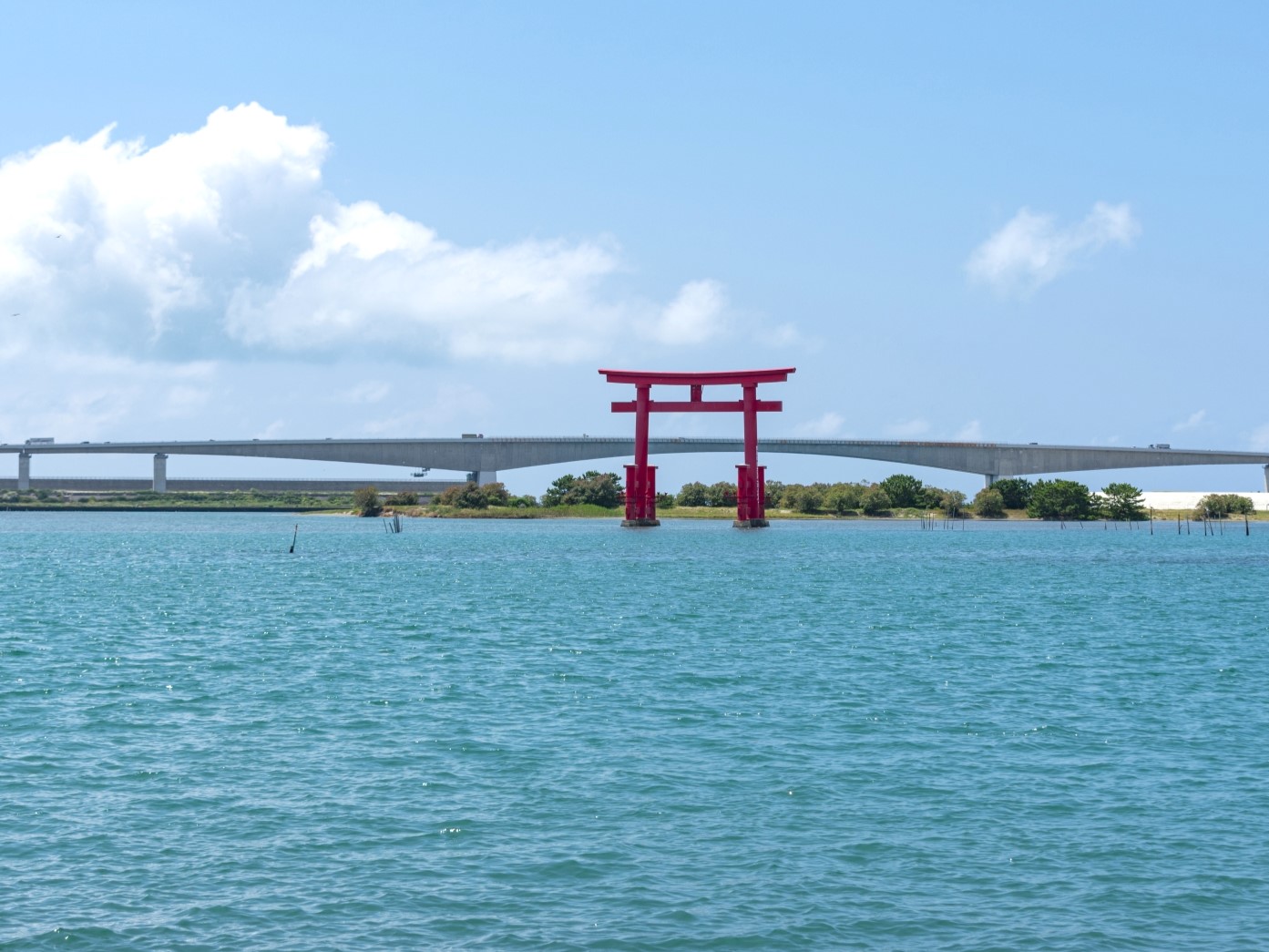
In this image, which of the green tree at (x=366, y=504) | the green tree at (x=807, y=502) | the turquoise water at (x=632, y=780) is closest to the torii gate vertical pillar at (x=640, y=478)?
the green tree at (x=807, y=502)

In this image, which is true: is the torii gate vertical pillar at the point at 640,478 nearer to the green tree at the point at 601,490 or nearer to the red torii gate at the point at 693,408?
the red torii gate at the point at 693,408

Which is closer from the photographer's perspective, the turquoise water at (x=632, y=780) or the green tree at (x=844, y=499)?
the turquoise water at (x=632, y=780)

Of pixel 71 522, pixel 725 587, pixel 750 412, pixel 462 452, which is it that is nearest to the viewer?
pixel 725 587

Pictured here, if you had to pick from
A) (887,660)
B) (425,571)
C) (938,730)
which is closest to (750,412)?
(425,571)

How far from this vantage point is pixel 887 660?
2866 centimetres

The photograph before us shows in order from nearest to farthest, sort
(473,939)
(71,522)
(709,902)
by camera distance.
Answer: (473,939) → (709,902) → (71,522)

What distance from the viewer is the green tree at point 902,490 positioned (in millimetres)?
145125

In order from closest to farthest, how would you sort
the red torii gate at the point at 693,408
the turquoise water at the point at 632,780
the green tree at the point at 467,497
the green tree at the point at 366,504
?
1. the turquoise water at the point at 632,780
2. the red torii gate at the point at 693,408
3. the green tree at the point at 467,497
4. the green tree at the point at 366,504

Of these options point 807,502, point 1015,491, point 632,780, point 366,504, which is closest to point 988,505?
point 1015,491

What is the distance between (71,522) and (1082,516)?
103m

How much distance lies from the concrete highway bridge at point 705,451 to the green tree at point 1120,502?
671 centimetres

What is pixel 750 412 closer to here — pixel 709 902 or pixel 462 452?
pixel 462 452

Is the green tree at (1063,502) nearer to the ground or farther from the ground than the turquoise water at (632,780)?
farther from the ground

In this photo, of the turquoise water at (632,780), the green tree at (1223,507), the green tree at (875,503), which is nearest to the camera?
the turquoise water at (632,780)
